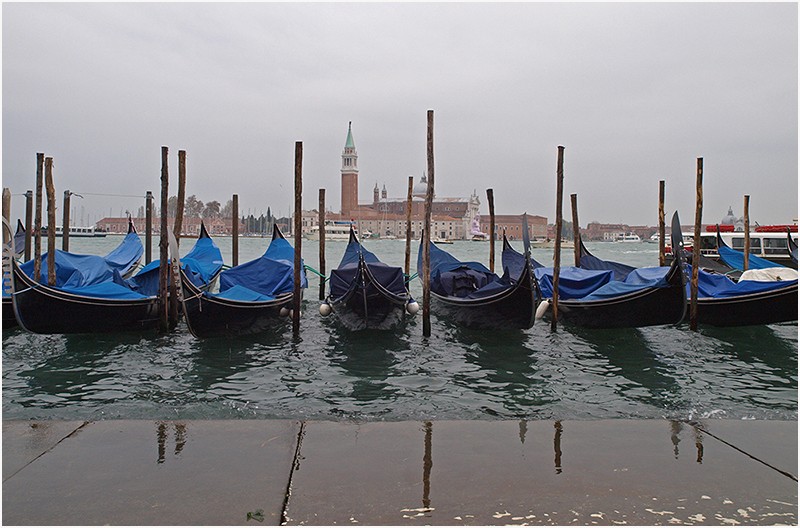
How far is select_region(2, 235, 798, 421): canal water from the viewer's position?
388 cm

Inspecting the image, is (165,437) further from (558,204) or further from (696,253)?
(696,253)

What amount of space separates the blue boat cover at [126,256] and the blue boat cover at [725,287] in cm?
750

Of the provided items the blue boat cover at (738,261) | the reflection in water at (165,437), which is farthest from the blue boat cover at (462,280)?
the blue boat cover at (738,261)

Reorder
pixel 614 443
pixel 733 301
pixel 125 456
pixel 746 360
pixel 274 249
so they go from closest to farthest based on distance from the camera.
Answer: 1. pixel 125 456
2. pixel 614 443
3. pixel 746 360
4. pixel 733 301
5. pixel 274 249

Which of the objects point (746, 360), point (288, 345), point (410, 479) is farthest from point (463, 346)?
point (410, 479)

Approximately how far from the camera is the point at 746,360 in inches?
219

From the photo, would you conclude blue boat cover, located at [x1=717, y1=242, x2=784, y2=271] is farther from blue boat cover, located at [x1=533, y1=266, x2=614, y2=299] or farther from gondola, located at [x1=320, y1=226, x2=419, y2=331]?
gondola, located at [x1=320, y1=226, x2=419, y2=331]

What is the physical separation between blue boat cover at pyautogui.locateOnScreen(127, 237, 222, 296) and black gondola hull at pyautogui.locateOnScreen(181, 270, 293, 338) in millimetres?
814

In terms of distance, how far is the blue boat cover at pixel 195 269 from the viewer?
7.29 m

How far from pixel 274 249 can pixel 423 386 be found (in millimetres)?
6318

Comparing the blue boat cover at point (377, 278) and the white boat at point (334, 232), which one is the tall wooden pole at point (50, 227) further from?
the white boat at point (334, 232)

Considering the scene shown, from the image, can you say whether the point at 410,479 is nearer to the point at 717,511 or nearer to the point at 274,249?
the point at 717,511

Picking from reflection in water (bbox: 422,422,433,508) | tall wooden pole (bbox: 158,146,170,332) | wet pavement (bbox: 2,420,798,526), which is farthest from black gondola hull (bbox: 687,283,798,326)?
tall wooden pole (bbox: 158,146,170,332)

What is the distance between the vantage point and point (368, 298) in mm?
6672
